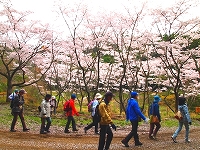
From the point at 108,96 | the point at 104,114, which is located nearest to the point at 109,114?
the point at 104,114

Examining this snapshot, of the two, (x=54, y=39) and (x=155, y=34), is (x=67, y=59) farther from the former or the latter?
(x=155, y=34)

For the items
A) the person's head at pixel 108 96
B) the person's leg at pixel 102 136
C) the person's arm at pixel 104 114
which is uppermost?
the person's head at pixel 108 96

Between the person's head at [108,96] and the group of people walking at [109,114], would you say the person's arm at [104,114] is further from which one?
the person's head at [108,96]

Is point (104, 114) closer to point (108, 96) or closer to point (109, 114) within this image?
point (109, 114)

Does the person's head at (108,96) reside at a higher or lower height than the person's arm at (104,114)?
higher

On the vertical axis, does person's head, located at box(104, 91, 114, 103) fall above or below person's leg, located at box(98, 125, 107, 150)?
above

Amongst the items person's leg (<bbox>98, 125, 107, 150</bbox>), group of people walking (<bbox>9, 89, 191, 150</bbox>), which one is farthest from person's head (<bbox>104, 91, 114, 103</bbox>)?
person's leg (<bbox>98, 125, 107, 150</bbox>)

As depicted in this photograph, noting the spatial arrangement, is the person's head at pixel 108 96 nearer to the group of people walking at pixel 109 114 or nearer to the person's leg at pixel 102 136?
the group of people walking at pixel 109 114

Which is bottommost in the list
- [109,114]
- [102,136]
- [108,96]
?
[102,136]

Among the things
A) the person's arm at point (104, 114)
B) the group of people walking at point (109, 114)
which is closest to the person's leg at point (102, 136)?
the group of people walking at point (109, 114)

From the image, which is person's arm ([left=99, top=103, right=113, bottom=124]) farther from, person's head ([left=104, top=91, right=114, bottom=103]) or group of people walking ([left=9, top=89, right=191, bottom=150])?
person's head ([left=104, top=91, right=114, bottom=103])

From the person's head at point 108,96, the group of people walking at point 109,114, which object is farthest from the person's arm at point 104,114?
the person's head at point 108,96

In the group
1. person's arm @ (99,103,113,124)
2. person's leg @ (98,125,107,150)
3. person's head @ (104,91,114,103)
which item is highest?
person's head @ (104,91,114,103)

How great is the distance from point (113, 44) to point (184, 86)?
27.0 feet
